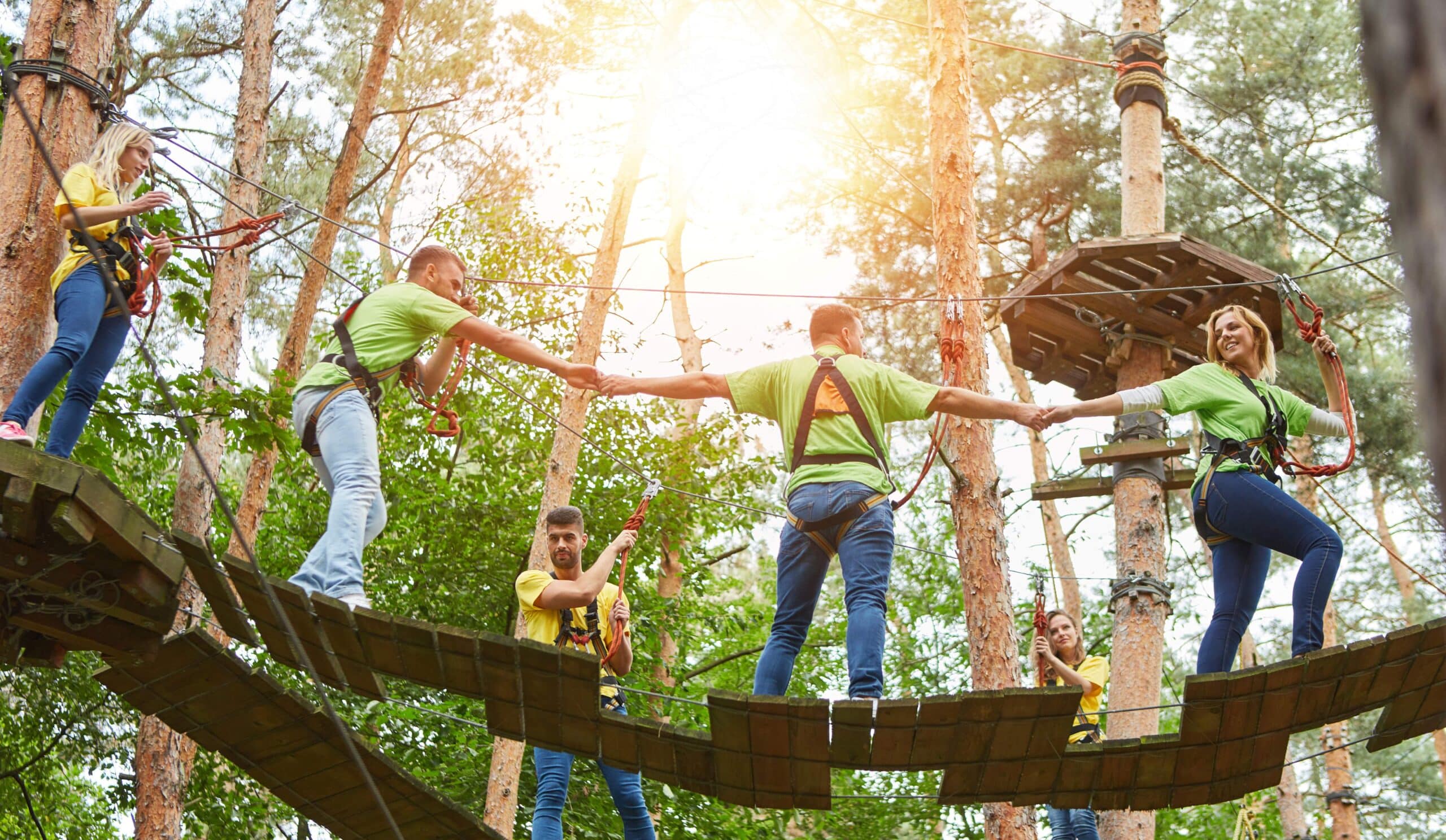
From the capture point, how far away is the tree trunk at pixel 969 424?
282 inches

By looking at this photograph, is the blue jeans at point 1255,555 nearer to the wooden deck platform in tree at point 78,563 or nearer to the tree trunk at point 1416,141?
the wooden deck platform in tree at point 78,563

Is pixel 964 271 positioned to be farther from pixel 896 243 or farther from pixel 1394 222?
pixel 896 243

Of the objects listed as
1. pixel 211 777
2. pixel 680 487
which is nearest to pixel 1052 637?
pixel 680 487

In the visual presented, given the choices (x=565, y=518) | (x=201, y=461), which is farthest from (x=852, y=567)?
(x=201, y=461)

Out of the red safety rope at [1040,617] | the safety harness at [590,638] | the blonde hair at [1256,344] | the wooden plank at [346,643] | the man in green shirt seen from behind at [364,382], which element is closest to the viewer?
the wooden plank at [346,643]

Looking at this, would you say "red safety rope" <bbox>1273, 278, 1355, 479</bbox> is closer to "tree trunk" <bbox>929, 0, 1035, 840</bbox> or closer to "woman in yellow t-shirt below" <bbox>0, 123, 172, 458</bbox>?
"tree trunk" <bbox>929, 0, 1035, 840</bbox>

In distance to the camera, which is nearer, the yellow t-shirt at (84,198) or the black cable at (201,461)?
the black cable at (201,461)

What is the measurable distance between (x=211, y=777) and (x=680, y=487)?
5937 mm

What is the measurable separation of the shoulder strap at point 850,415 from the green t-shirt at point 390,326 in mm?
1458

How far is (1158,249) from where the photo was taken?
9.25 metres

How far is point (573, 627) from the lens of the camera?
19.4ft

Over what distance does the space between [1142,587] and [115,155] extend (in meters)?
6.75

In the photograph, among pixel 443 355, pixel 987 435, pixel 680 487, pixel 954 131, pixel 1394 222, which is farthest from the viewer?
pixel 680 487

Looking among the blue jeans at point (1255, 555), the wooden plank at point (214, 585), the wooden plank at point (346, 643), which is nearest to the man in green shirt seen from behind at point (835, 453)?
the blue jeans at point (1255, 555)
